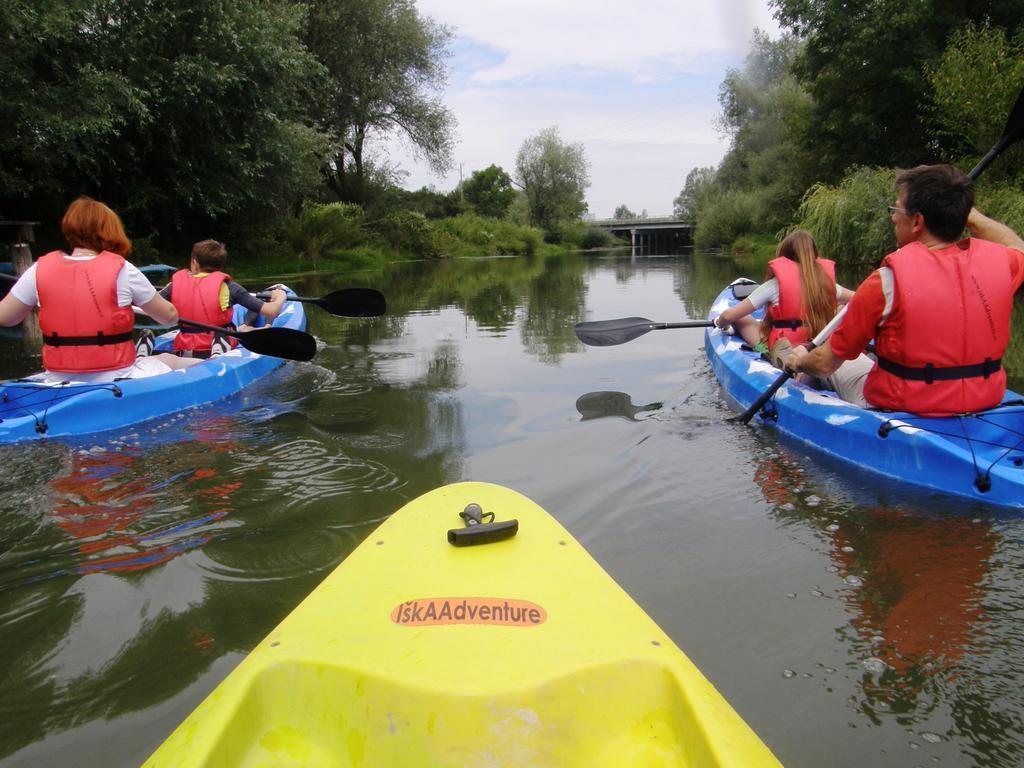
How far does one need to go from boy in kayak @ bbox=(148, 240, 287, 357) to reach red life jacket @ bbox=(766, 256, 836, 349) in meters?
4.16

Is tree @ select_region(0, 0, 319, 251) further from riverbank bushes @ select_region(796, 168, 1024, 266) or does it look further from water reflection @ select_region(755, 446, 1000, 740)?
water reflection @ select_region(755, 446, 1000, 740)

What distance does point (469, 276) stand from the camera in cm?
2209

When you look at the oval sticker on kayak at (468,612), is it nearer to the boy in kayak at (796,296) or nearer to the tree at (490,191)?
the boy in kayak at (796,296)

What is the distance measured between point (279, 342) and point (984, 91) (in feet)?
42.9

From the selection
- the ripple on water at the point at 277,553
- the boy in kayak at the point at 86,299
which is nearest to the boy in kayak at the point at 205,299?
the boy in kayak at the point at 86,299

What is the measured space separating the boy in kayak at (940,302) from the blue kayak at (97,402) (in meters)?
4.33

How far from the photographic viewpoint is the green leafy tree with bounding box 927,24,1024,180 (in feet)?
42.3

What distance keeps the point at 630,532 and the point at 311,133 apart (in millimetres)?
18182

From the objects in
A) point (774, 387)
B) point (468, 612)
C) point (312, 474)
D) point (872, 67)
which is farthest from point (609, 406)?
point (872, 67)

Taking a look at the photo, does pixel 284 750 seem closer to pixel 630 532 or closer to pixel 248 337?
pixel 630 532

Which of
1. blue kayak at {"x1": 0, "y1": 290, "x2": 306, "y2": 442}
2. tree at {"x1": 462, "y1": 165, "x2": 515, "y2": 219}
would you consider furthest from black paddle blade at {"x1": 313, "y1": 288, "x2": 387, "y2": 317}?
tree at {"x1": 462, "y1": 165, "x2": 515, "y2": 219}

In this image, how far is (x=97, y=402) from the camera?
4.79m

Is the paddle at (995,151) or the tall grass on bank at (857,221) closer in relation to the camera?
the paddle at (995,151)

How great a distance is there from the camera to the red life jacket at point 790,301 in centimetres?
520
